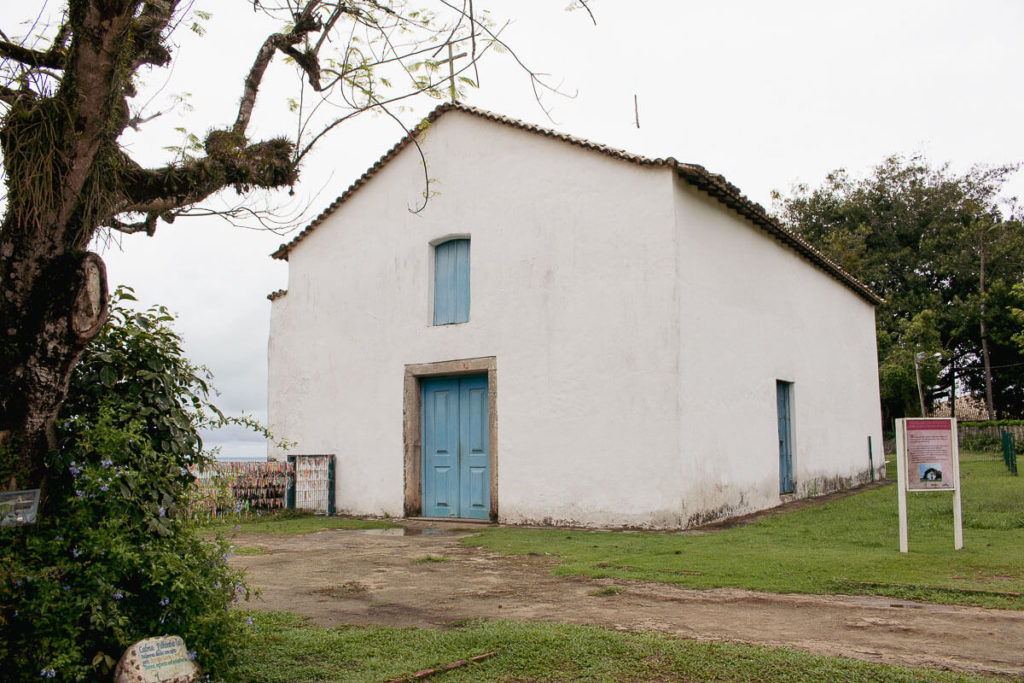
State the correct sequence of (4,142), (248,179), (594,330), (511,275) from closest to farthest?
(4,142) < (248,179) < (594,330) < (511,275)

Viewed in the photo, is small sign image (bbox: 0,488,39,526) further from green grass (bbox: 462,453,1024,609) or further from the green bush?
green grass (bbox: 462,453,1024,609)

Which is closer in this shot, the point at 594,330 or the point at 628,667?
Result: the point at 628,667

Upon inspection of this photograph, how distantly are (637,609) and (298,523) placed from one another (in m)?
7.57

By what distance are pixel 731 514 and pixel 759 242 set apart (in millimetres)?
4488

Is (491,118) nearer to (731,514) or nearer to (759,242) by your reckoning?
(759,242)

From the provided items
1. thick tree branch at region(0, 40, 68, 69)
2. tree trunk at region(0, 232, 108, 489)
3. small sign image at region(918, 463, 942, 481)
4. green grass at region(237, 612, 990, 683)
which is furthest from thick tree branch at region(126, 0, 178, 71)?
small sign image at region(918, 463, 942, 481)

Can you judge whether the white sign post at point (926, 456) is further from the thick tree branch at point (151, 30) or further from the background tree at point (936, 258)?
the background tree at point (936, 258)

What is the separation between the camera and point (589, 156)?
10711 mm

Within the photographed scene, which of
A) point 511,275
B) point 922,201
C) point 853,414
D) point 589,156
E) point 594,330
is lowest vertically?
point 853,414

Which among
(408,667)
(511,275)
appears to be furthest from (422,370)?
(408,667)

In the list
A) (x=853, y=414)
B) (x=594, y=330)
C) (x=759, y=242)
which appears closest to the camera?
(x=594, y=330)

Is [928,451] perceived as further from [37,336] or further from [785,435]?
[37,336]

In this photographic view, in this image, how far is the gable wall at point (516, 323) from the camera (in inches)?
392

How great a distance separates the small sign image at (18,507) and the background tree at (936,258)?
2991 cm
